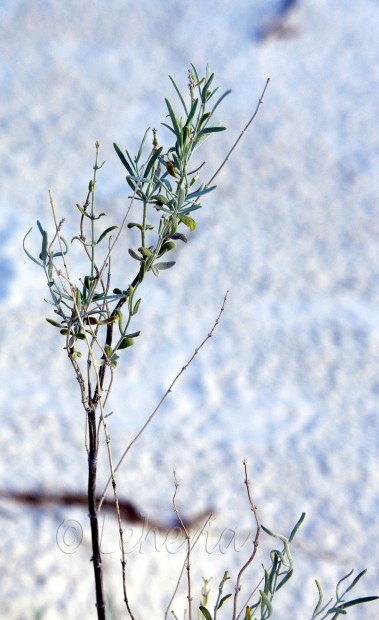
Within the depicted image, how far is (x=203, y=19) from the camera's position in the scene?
200 cm

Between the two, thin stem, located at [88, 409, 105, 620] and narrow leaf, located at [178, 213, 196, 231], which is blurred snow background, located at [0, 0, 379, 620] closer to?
thin stem, located at [88, 409, 105, 620]

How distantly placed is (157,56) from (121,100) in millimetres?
185

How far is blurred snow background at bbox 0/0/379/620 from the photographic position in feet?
3.41

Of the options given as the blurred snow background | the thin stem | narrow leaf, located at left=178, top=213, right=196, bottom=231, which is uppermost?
the blurred snow background

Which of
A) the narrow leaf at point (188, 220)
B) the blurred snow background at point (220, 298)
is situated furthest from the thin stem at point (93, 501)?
the blurred snow background at point (220, 298)

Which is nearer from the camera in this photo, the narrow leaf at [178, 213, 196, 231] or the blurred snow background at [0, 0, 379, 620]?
the narrow leaf at [178, 213, 196, 231]

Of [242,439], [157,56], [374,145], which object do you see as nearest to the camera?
[242,439]

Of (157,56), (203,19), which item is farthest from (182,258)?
(203,19)

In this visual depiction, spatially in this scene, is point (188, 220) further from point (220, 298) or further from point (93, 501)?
point (220, 298)

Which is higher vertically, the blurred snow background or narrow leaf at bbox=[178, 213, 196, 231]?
the blurred snow background

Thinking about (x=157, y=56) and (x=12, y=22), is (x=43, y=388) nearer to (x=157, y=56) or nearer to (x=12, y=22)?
(x=157, y=56)

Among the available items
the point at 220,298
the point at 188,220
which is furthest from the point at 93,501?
the point at 220,298

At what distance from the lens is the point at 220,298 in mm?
1402

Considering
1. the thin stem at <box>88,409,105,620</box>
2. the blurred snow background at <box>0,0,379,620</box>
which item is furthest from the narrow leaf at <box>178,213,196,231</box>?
the blurred snow background at <box>0,0,379,620</box>
